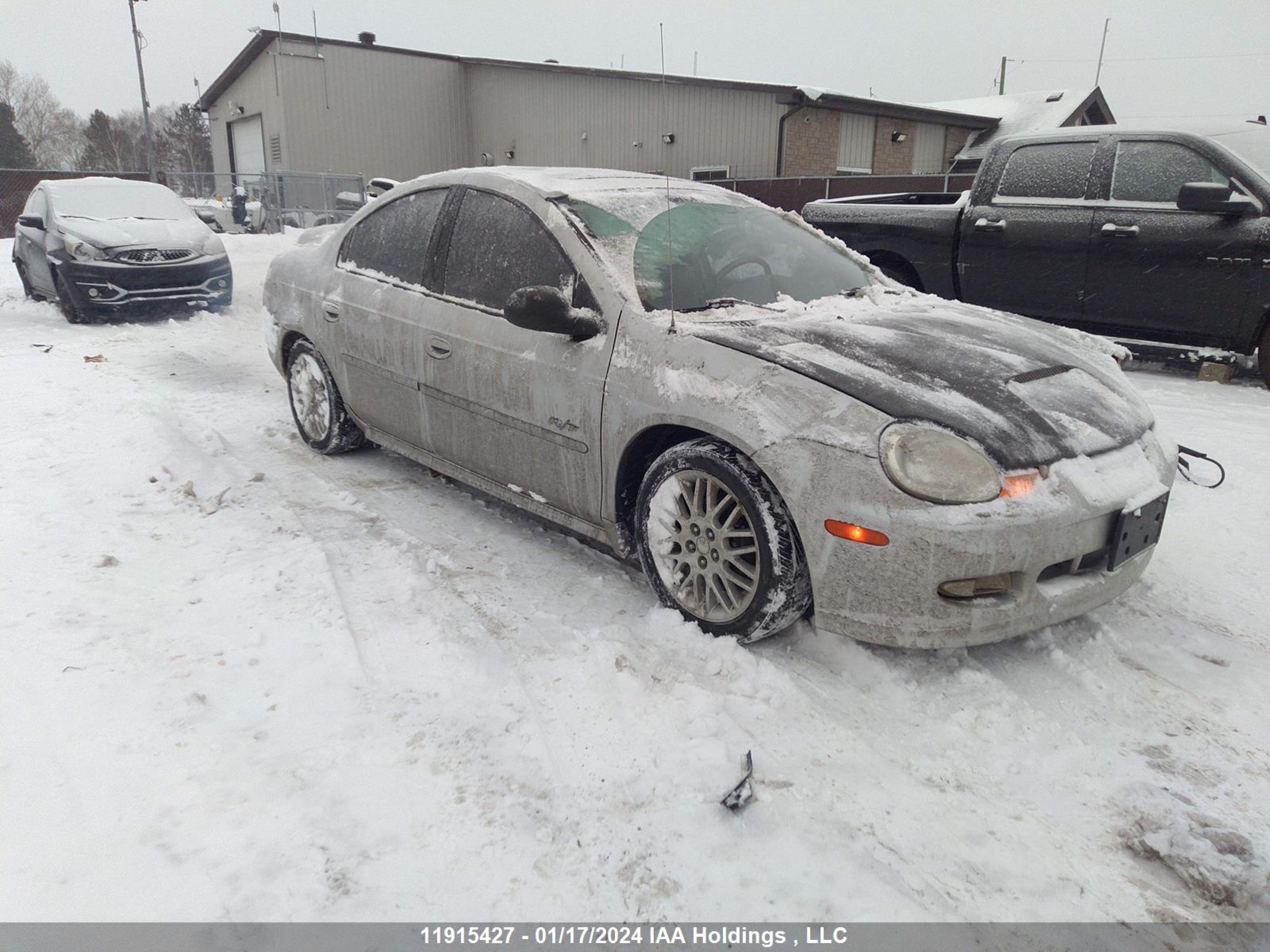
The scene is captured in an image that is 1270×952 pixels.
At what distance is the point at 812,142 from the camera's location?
2030cm

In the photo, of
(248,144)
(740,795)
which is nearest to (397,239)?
(740,795)

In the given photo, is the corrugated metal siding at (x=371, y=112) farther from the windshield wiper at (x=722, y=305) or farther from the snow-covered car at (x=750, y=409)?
the windshield wiper at (x=722, y=305)

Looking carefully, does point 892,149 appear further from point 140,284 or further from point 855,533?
point 855,533

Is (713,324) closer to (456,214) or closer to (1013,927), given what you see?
(456,214)

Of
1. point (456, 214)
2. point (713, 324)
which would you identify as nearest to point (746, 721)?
point (713, 324)

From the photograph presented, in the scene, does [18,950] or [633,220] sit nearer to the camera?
[18,950]

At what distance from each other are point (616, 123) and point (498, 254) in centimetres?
2071

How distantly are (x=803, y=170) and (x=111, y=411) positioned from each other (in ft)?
59.2

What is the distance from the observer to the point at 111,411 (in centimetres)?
547

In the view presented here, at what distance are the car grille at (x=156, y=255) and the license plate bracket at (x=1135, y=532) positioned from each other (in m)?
9.94

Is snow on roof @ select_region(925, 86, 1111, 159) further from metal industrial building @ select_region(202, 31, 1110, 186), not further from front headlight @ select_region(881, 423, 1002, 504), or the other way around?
front headlight @ select_region(881, 423, 1002, 504)

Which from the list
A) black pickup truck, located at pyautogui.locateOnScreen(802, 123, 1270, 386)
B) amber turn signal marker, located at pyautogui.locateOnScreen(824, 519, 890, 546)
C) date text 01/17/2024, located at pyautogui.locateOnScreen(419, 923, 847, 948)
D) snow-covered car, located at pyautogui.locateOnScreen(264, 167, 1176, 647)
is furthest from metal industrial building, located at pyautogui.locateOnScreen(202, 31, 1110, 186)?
date text 01/17/2024, located at pyautogui.locateOnScreen(419, 923, 847, 948)

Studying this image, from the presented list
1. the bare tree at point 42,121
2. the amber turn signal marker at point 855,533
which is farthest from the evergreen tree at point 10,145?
the amber turn signal marker at point 855,533

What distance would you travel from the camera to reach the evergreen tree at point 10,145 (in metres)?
50.2
